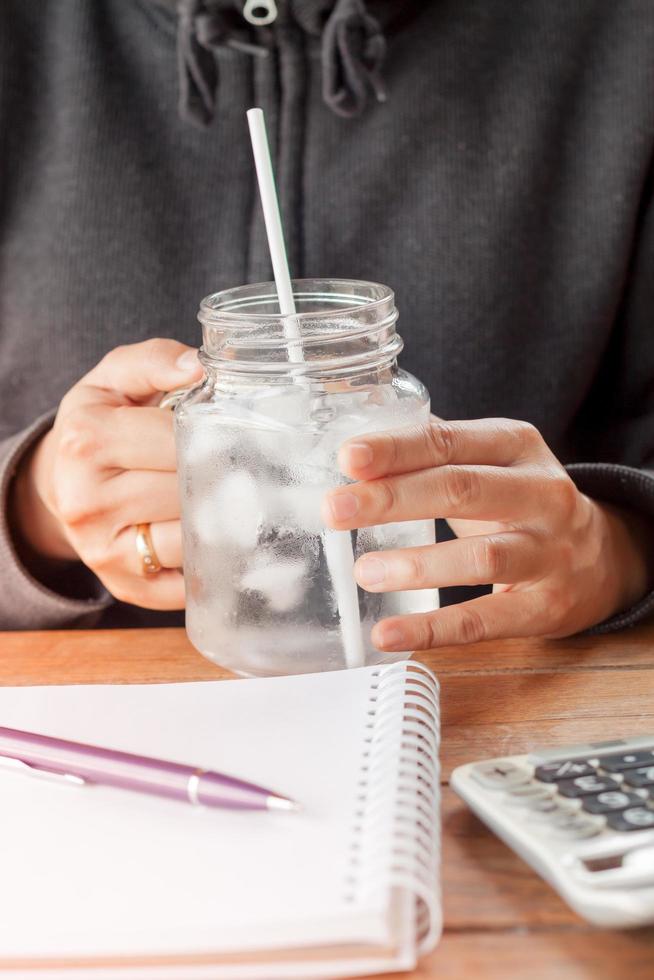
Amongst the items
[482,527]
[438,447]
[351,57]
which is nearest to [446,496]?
[438,447]

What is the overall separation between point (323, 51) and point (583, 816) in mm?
677

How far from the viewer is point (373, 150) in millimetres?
909

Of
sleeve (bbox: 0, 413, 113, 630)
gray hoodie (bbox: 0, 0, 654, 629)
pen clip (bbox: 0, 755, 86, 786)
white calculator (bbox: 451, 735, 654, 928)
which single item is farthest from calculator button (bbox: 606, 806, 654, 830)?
gray hoodie (bbox: 0, 0, 654, 629)

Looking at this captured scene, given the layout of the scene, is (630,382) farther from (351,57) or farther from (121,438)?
(121,438)

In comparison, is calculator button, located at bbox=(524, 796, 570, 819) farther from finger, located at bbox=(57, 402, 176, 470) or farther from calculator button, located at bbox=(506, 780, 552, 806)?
finger, located at bbox=(57, 402, 176, 470)

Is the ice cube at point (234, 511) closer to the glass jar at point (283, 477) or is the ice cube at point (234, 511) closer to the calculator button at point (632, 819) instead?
the glass jar at point (283, 477)

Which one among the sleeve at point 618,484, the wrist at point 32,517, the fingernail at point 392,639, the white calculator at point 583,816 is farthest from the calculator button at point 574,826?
the wrist at point 32,517

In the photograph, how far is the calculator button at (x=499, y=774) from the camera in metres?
0.42

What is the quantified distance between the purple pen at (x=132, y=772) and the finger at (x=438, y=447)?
0.16 m

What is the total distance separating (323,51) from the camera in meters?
0.84

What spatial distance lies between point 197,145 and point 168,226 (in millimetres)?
78

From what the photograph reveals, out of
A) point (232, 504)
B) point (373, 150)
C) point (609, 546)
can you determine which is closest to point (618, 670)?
point (609, 546)

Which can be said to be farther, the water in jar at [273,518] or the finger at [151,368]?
the finger at [151,368]

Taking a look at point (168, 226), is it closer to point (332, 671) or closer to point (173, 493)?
point (173, 493)
